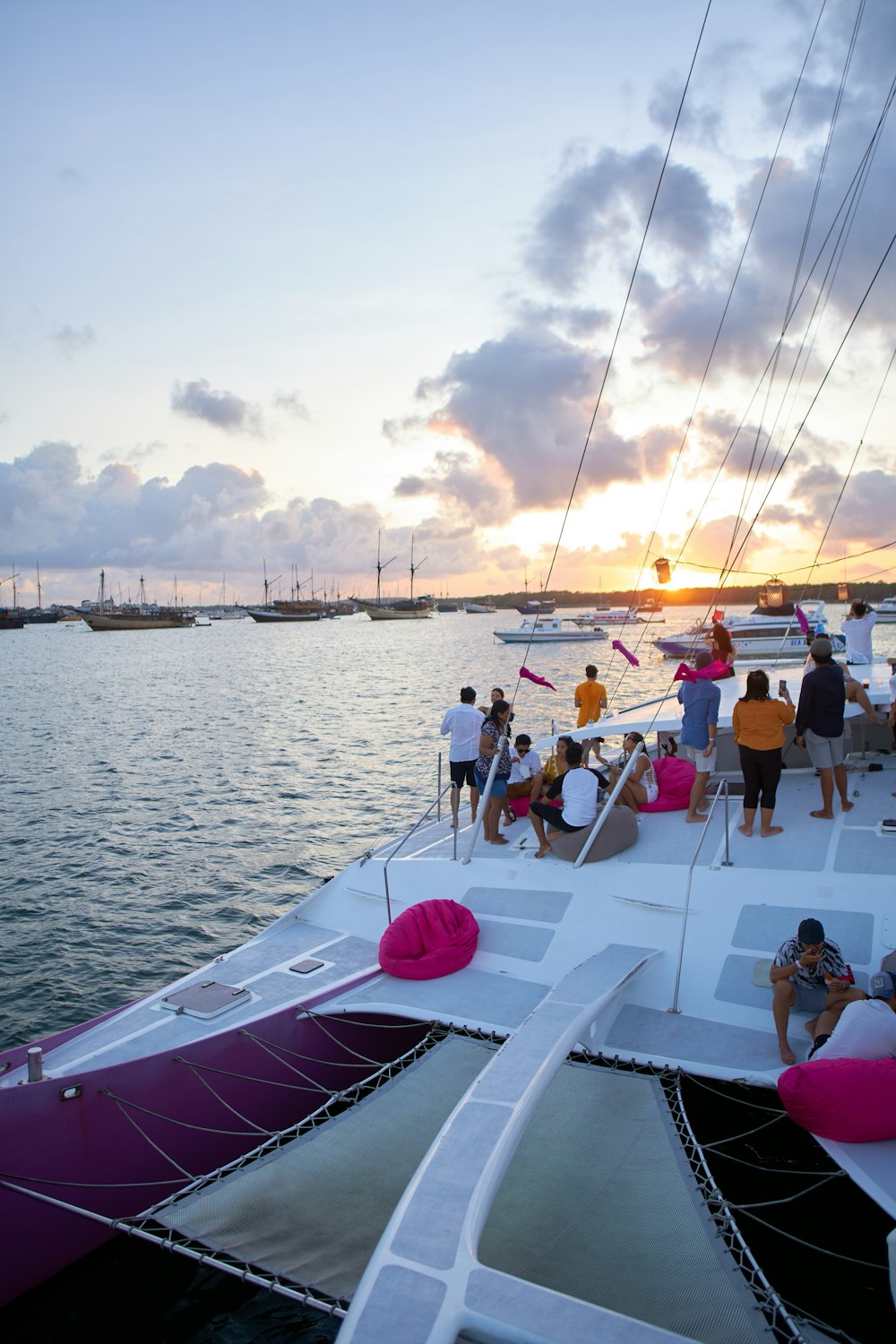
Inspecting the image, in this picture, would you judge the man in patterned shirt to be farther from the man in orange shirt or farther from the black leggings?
the man in orange shirt

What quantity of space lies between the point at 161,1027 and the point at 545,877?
13.3 feet

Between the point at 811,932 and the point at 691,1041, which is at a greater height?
the point at 811,932

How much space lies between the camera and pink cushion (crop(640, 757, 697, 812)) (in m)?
9.96

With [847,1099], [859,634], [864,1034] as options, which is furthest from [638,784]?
[859,634]

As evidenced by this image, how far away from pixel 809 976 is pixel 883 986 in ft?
2.45

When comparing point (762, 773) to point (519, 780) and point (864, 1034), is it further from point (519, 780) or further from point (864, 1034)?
point (864, 1034)

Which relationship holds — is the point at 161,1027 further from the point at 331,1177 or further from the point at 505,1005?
the point at 505,1005

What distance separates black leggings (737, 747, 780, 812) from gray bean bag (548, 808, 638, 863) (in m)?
1.31

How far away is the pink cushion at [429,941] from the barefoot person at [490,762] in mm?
1500

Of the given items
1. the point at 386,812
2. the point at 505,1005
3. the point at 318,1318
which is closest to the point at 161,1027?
the point at 318,1318

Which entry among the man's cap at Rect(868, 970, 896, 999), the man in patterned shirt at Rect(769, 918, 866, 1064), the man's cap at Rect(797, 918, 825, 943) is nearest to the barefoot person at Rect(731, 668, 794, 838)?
the man in patterned shirt at Rect(769, 918, 866, 1064)

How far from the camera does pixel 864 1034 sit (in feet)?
17.9

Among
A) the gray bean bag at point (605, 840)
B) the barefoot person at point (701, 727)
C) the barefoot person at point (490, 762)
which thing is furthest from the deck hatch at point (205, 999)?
the barefoot person at point (701, 727)

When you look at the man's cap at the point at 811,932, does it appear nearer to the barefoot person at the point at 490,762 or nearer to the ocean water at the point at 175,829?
the barefoot person at the point at 490,762
